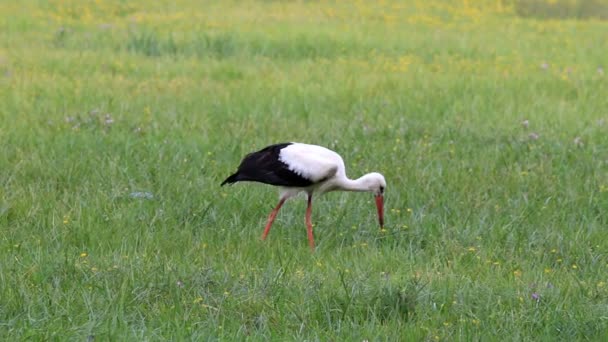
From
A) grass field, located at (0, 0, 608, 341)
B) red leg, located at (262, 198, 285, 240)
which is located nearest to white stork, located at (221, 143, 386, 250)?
red leg, located at (262, 198, 285, 240)

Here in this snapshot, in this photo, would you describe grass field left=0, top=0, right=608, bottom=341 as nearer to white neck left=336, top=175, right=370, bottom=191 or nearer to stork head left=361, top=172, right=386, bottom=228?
stork head left=361, top=172, right=386, bottom=228

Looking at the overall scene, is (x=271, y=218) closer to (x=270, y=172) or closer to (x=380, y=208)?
(x=270, y=172)

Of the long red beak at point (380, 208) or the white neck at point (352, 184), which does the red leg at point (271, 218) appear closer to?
the white neck at point (352, 184)

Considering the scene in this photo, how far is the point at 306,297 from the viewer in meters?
4.59

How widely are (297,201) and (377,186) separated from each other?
929mm

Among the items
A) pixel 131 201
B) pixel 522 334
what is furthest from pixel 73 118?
pixel 522 334

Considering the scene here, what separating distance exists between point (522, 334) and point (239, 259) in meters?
1.49

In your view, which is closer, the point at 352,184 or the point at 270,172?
the point at 270,172

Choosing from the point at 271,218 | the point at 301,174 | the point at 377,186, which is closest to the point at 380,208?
the point at 377,186

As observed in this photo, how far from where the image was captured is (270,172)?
571cm

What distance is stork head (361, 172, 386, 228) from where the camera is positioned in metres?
5.78

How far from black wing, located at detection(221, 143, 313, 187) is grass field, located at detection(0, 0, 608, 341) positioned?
0.30 m

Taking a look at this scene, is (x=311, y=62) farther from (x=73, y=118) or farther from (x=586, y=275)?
(x=586, y=275)

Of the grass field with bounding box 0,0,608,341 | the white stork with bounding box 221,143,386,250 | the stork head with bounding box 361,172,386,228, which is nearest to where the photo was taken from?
the grass field with bounding box 0,0,608,341
